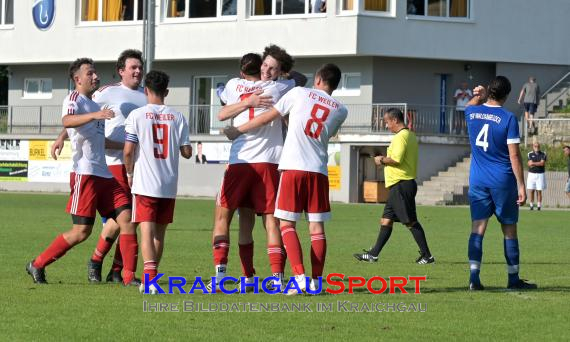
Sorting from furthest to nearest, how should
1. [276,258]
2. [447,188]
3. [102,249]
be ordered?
1. [447,188]
2. [102,249]
3. [276,258]

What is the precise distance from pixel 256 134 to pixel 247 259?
124cm

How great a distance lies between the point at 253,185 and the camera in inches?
462

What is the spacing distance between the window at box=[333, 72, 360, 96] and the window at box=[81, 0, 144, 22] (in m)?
9.66

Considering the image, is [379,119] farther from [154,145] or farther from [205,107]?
[154,145]

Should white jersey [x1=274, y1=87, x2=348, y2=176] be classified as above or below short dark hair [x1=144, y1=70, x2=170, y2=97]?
below

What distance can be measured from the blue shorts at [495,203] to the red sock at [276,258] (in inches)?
86.4

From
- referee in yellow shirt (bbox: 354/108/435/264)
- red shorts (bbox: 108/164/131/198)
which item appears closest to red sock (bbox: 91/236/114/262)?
red shorts (bbox: 108/164/131/198)

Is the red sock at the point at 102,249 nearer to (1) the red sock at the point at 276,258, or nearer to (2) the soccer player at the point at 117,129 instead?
(2) the soccer player at the point at 117,129

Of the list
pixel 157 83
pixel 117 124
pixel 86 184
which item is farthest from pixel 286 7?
pixel 157 83

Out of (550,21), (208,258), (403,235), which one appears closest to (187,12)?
(550,21)

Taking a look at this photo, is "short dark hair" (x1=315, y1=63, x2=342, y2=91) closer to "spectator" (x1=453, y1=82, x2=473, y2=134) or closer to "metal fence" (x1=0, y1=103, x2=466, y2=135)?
"metal fence" (x1=0, y1=103, x2=466, y2=135)

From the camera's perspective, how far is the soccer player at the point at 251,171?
11.7 m

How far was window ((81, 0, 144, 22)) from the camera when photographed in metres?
52.3

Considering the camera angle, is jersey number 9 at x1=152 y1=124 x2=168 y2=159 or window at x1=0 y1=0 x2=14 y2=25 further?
window at x1=0 y1=0 x2=14 y2=25
